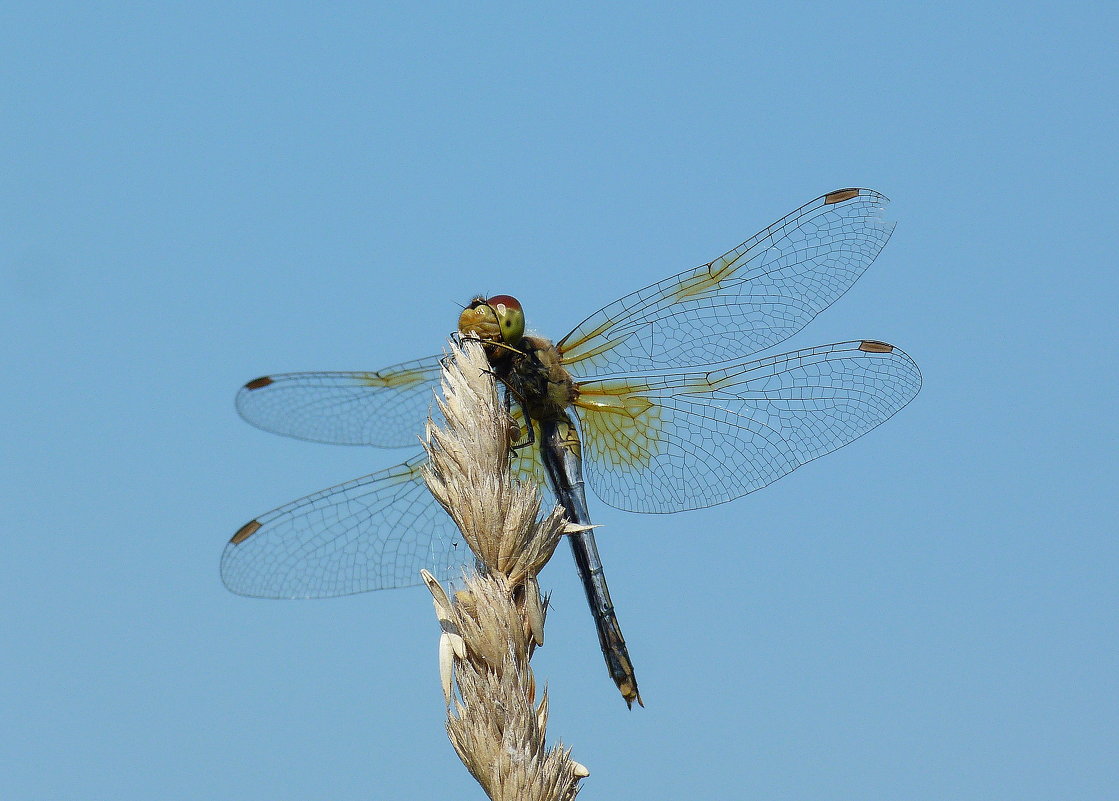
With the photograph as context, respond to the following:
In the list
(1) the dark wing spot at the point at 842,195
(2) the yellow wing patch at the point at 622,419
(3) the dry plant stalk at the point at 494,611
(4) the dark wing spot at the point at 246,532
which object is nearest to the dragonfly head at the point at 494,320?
(2) the yellow wing patch at the point at 622,419

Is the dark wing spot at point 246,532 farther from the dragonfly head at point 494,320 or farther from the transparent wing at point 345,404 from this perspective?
the dragonfly head at point 494,320

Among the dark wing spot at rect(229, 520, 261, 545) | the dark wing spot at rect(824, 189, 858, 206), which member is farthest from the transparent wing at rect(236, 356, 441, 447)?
the dark wing spot at rect(824, 189, 858, 206)

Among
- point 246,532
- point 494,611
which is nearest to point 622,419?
point 246,532

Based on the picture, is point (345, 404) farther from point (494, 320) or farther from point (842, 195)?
point (842, 195)

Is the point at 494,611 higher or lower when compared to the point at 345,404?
lower

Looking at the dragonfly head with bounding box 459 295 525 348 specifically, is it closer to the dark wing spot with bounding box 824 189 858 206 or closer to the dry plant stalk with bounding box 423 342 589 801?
the dry plant stalk with bounding box 423 342 589 801

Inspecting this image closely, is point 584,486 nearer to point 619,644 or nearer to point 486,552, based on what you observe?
point 619,644
